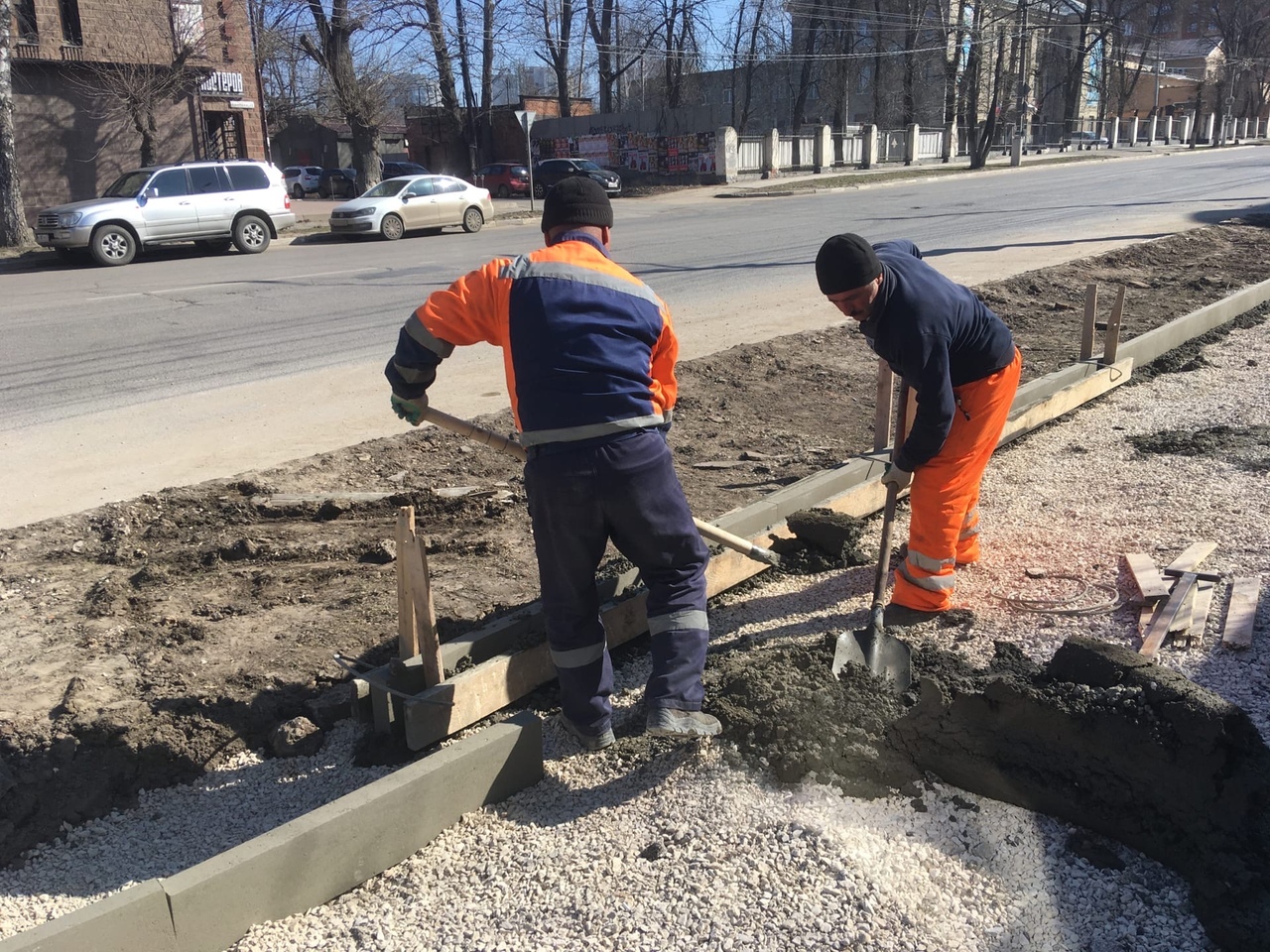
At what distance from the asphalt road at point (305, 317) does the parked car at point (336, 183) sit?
68.5 feet

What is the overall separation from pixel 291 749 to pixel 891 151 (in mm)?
54840

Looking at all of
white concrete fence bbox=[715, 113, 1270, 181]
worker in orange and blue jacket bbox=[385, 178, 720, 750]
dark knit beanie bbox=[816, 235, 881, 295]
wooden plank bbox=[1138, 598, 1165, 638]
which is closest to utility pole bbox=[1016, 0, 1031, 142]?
white concrete fence bbox=[715, 113, 1270, 181]

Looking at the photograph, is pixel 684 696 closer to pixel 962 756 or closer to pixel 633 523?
pixel 633 523

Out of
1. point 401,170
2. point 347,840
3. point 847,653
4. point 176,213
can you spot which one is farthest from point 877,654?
point 401,170

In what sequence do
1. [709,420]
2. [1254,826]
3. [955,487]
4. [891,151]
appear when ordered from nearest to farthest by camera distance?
[1254,826] → [955,487] → [709,420] → [891,151]

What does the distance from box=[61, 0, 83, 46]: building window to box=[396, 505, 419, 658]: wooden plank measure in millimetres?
30715

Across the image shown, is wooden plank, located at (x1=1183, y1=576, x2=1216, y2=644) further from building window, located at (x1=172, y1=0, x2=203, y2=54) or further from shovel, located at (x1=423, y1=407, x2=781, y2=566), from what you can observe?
building window, located at (x1=172, y1=0, x2=203, y2=54)

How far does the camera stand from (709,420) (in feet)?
24.1

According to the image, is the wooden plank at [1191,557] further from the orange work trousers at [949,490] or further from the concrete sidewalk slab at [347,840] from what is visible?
the concrete sidewalk slab at [347,840]

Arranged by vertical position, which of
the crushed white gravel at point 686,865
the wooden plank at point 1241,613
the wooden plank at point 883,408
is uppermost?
the wooden plank at point 883,408

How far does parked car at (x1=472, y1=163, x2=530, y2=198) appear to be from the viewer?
124ft

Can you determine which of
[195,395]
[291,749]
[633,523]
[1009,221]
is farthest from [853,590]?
[1009,221]

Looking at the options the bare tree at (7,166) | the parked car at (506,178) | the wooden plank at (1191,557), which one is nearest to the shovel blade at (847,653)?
the wooden plank at (1191,557)

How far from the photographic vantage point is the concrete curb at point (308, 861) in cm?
241
